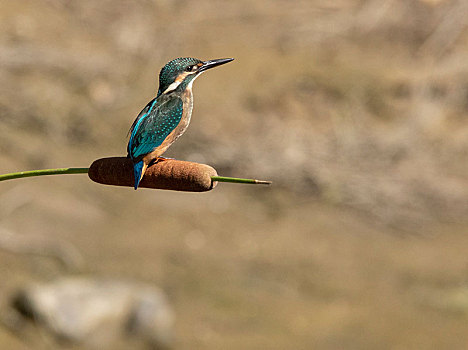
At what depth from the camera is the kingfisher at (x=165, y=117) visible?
2.30 meters

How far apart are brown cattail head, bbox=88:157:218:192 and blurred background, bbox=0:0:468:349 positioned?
5.12 meters

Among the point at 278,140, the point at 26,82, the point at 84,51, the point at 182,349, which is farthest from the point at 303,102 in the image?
the point at 182,349

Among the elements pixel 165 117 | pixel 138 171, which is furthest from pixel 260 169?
pixel 138 171

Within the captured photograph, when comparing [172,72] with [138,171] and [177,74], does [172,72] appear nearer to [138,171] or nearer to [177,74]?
[177,74]

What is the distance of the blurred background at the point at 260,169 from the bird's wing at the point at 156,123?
4657mm

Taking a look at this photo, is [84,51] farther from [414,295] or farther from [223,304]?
[414,295]

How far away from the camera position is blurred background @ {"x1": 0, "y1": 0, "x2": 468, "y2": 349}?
8031mm

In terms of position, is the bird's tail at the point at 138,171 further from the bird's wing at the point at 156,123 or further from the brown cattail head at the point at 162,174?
the bird's wing at the point at 156,123

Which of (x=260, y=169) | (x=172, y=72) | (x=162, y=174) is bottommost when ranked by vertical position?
(x=162, y=174)

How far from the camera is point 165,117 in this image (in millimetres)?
2541

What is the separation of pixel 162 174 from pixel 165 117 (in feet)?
2.01

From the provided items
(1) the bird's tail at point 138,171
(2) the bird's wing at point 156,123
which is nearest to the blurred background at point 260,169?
(2) the bird's wing at point 156,123

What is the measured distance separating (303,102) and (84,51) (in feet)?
10.2

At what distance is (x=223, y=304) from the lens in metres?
8.16
